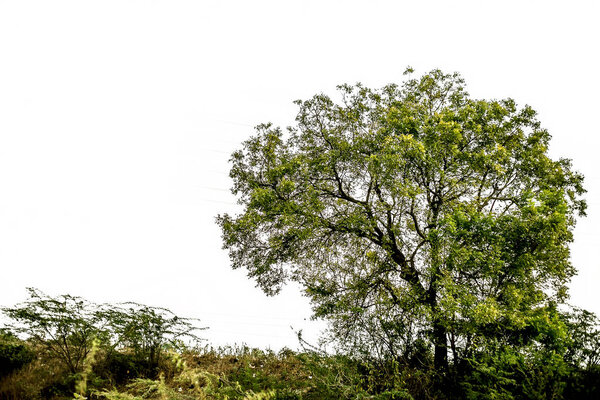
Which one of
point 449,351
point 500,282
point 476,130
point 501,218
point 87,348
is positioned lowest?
point 87,348

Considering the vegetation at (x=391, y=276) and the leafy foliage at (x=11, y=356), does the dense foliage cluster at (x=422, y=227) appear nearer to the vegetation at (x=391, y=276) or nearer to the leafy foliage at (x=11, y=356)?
the vegetation at (x=391, y=276)

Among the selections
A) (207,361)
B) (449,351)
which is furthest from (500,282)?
(207,361)

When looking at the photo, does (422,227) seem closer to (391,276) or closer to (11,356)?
(391,276)

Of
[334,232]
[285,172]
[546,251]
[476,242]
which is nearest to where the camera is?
[476,242]

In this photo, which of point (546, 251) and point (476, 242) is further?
point (546, 251)

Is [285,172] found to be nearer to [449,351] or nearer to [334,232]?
[334,232]

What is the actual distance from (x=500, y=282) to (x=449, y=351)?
2.03m

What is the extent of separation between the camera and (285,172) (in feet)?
35.4

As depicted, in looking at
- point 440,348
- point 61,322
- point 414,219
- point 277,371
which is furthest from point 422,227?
point 61,322

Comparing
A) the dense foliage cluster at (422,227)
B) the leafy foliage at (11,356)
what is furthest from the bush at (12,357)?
the dense foliage cluster at (422,227)

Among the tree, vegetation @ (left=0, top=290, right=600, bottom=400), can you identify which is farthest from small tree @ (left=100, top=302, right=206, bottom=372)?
the tree

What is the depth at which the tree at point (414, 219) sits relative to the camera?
799 cm

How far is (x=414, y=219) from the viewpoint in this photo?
10.3m

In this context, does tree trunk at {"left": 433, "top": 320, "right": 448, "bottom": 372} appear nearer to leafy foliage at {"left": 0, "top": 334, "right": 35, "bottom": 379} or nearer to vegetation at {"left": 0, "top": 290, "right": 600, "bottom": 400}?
vegetation at {"left": 0, "top": 290, "right": 600, "bottom": 400}
